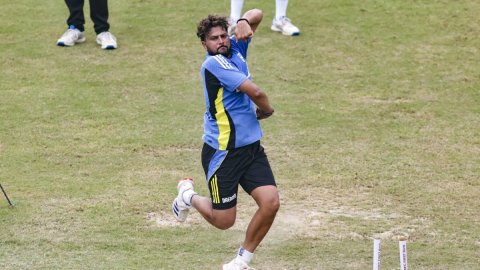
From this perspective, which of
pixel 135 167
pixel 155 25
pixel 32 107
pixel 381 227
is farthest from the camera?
pixel 155 25

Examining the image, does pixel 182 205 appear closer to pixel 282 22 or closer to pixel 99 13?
pixel 99 13

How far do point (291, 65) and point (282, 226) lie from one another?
5029mm

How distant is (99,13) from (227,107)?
267 inches

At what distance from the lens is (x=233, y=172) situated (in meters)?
7.73

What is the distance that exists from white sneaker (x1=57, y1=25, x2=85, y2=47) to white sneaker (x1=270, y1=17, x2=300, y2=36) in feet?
10.1

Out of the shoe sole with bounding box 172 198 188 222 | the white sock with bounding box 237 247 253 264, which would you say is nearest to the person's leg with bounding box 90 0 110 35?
the shoe sole with bounding box 172 198 188 222

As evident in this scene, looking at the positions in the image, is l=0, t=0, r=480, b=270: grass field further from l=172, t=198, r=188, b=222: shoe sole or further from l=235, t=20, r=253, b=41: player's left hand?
l=235, t=20, r=253, b=41: player's left hand

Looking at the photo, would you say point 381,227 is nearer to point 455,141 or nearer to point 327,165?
point 327,165

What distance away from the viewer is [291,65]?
13.7 meters

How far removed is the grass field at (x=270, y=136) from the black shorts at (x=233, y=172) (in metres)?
0.68

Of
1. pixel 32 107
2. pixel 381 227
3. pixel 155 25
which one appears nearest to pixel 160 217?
pixel 381 227

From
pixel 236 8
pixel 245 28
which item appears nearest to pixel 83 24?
pixel 236 8

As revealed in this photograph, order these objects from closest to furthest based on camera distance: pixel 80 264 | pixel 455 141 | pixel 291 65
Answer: pixel 80 264
pixel 455 141
pixel 291 65

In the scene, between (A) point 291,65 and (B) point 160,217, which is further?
(A) point 291,65
